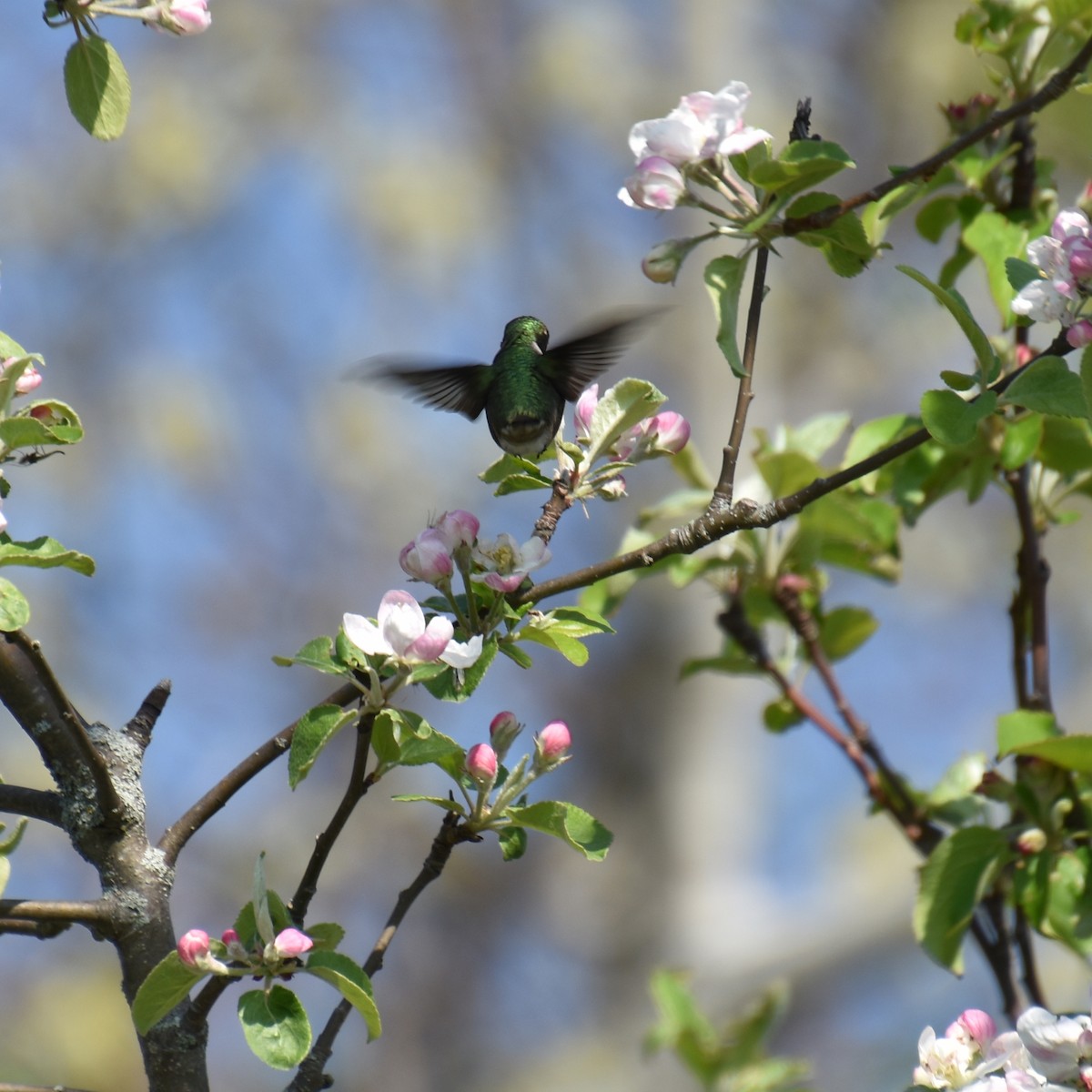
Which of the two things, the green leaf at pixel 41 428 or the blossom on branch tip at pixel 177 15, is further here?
the blossom on branch tip at pixel 177 15

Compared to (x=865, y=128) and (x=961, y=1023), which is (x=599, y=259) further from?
(x=961, y=1023)

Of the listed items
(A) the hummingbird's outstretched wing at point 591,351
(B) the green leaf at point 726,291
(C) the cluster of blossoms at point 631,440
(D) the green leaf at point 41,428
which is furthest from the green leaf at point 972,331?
(D) the green leaf at point 41,428

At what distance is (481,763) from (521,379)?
92 cm

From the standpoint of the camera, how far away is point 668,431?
1.29 metres

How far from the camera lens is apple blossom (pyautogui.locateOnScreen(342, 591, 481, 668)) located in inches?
42.1

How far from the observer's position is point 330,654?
114 centimetres

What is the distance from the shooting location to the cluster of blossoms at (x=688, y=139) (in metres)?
1.19

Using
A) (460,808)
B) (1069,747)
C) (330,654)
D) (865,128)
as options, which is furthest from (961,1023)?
(865,128)

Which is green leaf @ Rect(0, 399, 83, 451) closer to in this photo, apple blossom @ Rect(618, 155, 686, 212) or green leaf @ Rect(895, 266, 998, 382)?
apple blossom @ Rect(618, 155, 686, 212)

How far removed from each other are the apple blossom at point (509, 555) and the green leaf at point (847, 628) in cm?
106

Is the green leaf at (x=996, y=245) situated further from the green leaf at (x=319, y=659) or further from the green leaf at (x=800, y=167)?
the green leaf at (x=319, y=659)

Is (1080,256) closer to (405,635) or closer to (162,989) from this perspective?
(405,635)

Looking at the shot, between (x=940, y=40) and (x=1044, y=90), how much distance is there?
317 inches

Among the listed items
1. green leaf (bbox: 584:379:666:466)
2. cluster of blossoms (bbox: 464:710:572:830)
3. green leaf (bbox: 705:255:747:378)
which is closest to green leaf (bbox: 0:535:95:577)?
cluster of blossoms (bbox: 464:710:572:830)
